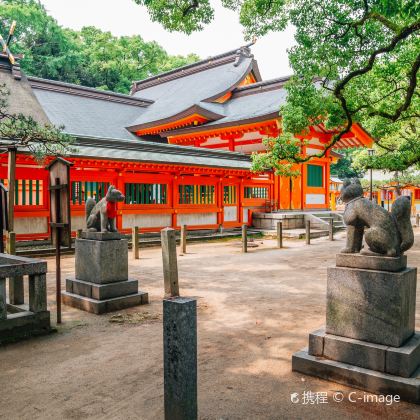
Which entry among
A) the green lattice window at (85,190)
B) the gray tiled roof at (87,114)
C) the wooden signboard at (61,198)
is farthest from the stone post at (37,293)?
the gray tiled roof at (87,114)

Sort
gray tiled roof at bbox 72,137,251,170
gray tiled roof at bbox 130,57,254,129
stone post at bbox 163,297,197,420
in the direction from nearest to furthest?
stone post at bbox 163,297,197,420 → gray tiled roof at bbox 72,137,251,170 → gray tiled roof at bbox 130,57,254,129

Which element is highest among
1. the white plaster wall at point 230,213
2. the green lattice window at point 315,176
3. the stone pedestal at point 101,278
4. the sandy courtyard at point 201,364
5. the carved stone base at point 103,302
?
the green lattice window at point 315,176

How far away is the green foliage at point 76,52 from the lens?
35.2 meters

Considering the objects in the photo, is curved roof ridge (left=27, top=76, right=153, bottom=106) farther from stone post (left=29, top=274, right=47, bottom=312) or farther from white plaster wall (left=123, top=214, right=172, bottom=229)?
stone post (left=29, top=274, right=47, bottom=312)

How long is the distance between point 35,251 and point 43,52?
103 ft

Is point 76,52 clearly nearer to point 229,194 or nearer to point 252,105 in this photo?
point 252,105

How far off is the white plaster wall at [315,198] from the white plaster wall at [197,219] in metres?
6.10

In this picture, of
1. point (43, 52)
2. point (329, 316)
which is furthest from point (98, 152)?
point (43, 52)

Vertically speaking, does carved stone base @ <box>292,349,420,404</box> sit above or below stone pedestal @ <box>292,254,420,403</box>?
below

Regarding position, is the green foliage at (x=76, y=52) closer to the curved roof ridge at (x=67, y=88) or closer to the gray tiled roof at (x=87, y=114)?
the curved roof ridge at (x=67, y=88)

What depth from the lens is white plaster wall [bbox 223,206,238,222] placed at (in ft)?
60.6

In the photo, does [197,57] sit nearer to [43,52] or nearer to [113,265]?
[43,52]

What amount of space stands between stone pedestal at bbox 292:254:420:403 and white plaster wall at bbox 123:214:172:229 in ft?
39.5

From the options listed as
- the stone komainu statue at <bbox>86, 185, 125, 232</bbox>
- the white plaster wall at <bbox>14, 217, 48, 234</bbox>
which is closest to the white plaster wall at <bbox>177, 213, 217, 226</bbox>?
the white plaster wall at <bbox>14, 217, 48, 234</bbox>
